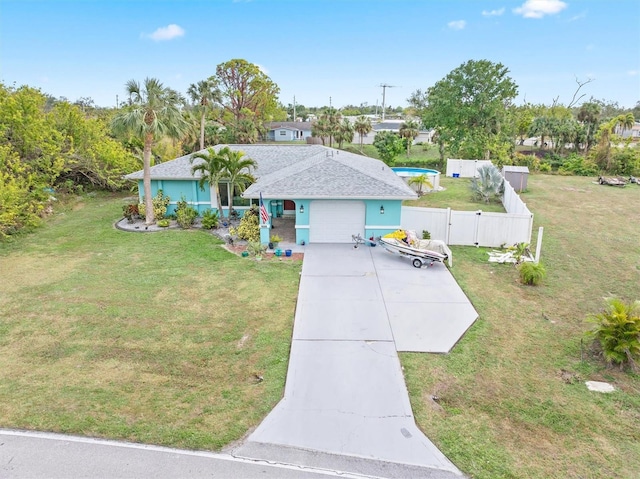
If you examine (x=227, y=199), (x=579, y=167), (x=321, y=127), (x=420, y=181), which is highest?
(x=321, y=127)

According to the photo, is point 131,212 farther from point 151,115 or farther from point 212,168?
point 212,168

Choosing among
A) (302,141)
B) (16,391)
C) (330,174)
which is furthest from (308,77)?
(16,391)

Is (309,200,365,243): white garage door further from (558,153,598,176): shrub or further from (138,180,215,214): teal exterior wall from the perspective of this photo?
(558,153,598,176): shrub

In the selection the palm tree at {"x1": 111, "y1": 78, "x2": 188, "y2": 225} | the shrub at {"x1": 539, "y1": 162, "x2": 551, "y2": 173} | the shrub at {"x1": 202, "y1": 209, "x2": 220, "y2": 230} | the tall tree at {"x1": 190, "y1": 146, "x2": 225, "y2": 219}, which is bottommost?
the shrub at {"x1": 202, "y1": 209, "x2": 220, "y2": 230}

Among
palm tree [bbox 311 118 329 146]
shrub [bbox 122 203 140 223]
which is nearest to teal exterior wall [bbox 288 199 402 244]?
shrub [bbox 122 203 140 223]

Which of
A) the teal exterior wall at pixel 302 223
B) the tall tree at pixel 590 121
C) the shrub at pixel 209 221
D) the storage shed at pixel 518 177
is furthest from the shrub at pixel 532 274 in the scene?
the tall tree at pixel 590 121

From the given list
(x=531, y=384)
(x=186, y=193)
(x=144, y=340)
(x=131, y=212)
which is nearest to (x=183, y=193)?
(x=186, y=193)

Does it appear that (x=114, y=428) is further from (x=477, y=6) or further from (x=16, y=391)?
(x=477, y=6)

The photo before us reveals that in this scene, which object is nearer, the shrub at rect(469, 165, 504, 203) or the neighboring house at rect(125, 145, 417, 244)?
the neighboring house at rect(125, 145, 417, 244)
